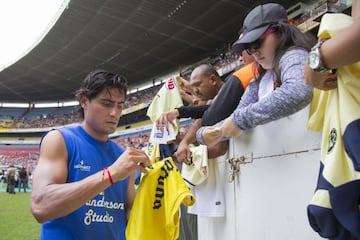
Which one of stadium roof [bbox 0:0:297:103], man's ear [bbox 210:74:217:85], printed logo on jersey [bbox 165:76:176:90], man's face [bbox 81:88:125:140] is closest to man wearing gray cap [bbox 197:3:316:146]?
man's face [bbox 81:88:125:140]

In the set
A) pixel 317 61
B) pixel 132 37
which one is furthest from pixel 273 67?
pixel 132 37

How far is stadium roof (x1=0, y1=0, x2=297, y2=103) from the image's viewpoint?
1493 centimetres

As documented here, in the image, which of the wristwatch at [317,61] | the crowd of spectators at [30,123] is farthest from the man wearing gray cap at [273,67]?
the crowd of spectators at [30,123]

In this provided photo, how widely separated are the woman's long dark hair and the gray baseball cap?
4 centimetres

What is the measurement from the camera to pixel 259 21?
4.95 feet

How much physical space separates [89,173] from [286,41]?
3.41 feet

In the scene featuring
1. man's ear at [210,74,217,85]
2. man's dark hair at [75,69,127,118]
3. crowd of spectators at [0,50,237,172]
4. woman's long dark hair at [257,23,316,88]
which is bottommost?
man's dark hair at [75,69,127,118]

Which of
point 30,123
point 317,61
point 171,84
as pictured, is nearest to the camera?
point 317,61

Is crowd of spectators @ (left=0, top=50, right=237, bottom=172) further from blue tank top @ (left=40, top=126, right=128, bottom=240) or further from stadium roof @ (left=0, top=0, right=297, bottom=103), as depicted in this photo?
blue tank top @ (left=40, top=126, right=128, bottom=240)

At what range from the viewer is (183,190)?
1609 mm

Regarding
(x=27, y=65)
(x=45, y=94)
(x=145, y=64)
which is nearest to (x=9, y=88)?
(x=45, y=94)

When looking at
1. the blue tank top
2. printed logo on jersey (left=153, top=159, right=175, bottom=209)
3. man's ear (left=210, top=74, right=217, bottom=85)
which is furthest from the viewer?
man's ear (left=210, top=74, right=217, bottom=85)

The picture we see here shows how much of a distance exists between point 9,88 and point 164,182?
3343 centimetres

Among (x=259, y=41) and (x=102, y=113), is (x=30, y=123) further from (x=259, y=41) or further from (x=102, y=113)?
(x=259, y=41)
